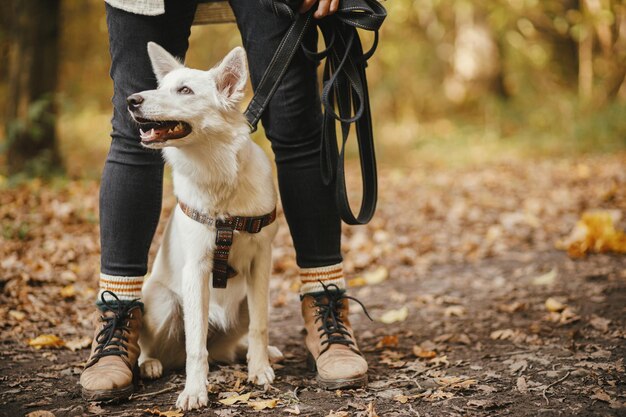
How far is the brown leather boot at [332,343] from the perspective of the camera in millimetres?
2291

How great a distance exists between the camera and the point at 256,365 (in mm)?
2410

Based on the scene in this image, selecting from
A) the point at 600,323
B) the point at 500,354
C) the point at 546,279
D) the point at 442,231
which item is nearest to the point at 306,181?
the point at 500,354

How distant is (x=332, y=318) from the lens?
2520 mm

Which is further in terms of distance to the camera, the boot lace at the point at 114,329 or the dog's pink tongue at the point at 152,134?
the boot lace at the point at 114,329

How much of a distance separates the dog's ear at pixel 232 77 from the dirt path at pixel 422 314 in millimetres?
1224

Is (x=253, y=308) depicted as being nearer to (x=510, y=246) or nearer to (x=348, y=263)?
(x=348, y=263)

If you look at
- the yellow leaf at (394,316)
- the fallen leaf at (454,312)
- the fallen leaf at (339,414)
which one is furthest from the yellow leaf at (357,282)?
the fallen leaf at (339,414)

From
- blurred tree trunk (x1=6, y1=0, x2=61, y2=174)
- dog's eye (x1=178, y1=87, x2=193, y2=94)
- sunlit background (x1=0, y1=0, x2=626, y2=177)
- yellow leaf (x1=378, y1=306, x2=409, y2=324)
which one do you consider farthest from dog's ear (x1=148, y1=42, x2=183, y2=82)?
sunlit background (x1=0, y1=0, x2=626, y2=177)

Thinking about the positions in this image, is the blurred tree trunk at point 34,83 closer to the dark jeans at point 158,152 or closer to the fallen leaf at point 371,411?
the dark jeans at point 158,152

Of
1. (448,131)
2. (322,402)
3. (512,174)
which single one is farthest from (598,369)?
(448,131)

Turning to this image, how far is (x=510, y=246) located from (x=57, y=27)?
611cm

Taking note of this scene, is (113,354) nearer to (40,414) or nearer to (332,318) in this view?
(40,414)

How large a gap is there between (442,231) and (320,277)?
3201mm

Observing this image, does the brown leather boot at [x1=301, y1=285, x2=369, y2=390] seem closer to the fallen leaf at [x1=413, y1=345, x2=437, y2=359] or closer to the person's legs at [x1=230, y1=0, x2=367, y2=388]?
the person's legs at [x1=230, y1=0, x2=367, y2=388]
